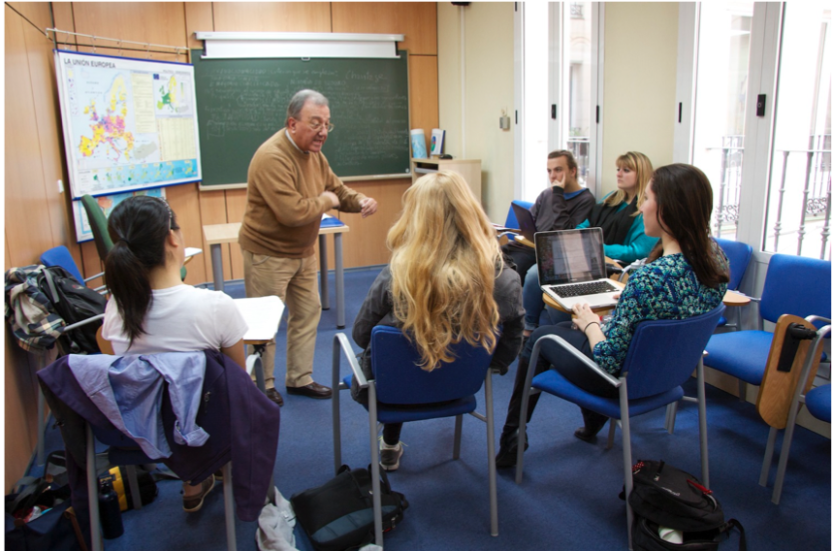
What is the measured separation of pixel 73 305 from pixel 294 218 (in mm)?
991

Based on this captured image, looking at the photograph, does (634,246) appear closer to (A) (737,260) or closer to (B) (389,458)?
(A) (737,260)

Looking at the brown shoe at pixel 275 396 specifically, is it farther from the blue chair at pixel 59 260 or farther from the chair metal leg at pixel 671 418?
the chair metal leg at pixel 671 418

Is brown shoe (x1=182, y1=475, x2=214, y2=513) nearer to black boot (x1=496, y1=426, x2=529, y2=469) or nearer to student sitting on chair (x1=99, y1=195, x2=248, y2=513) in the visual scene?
student sitting on chair (x1=99, y1=195, x2=248, y2=513)

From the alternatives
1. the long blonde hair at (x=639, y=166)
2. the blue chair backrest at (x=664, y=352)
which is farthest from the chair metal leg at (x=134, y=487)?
the long blonde hair at (x=639, y=166)

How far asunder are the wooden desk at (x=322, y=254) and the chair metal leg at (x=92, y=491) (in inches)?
87.3

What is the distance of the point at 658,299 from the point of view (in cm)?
180

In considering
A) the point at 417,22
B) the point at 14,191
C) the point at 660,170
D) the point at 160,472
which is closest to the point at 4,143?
the point at 14,191

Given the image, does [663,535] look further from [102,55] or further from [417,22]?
[417,22]

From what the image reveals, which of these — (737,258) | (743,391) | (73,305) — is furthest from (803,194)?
(73,305)

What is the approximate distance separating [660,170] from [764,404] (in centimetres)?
96

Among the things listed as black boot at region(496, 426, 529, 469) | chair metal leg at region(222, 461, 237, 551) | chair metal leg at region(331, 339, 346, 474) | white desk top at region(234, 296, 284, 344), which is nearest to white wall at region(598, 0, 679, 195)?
black boot at region(496, 426, 529, 469)

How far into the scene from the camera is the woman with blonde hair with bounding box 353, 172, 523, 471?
1.67m

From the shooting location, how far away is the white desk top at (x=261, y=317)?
76.4 inches

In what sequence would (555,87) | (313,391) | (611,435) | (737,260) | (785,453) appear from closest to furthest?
(785,453), (611,435), (737,260), (313,391), (555,87)
